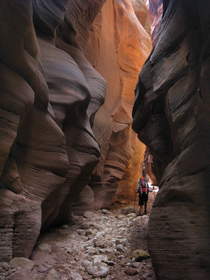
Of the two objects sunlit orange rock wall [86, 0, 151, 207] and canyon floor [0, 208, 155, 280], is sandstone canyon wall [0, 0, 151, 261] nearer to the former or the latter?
sunlit orange rock wall [86, 0, 151, 207]

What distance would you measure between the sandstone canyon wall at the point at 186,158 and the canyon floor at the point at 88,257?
2.57 ft

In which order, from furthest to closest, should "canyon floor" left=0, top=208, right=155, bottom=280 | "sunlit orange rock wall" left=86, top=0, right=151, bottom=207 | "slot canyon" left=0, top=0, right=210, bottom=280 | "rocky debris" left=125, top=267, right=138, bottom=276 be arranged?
"sunlit orange rock wall" left=86, top=0, right=151, bottom=207, "rocky debris" left=125, top=267, right=138, bottom=276, "canyon floor" left=0, top=208, right=155, bottom=280, "slot canyon" left=0, top=0, right=210, bottom=280

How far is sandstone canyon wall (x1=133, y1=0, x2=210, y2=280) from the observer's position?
375cm

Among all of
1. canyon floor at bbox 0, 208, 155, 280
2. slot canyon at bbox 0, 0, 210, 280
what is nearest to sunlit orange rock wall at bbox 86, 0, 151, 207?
slot canyon at bbox 0, 0, 210, 280

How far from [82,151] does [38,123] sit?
210 cm

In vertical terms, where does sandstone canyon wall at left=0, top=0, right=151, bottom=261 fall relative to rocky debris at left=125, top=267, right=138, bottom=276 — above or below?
above

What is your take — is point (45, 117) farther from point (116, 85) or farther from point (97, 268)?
point (116, 85)

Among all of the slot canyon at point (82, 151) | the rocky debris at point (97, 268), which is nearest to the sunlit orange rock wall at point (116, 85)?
the slot canyon at point (82, 151)

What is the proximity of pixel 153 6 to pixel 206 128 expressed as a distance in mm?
28979

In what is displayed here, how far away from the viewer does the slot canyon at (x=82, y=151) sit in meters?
3.93

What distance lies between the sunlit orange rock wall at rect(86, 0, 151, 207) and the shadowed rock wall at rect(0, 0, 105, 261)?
3396 mm

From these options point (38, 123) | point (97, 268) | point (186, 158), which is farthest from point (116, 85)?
point (97, 268)

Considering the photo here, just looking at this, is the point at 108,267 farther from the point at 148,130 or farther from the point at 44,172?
the point at 148,130

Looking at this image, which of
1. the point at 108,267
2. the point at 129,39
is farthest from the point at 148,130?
the point at 129,39
